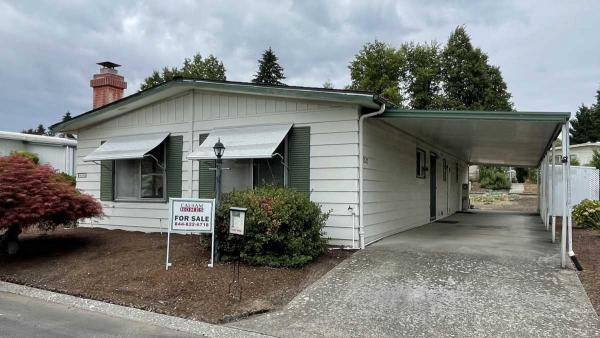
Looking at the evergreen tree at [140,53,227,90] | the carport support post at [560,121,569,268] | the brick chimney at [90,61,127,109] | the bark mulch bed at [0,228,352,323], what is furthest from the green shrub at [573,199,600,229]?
the evergreen tree at [140,53,227,90]

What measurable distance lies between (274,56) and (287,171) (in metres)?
34.0

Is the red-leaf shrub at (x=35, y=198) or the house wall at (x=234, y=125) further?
the house wall at (x=234, y=125)

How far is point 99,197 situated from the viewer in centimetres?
1119

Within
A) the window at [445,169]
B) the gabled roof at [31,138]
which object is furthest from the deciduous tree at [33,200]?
the gabled roof at [31,138]

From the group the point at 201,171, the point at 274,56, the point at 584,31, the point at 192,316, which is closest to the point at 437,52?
the point at 274,56

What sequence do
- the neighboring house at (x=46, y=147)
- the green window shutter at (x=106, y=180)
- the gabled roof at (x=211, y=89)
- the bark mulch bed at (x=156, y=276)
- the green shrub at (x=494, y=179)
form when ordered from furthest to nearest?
the green shrub at (x=494, y=179)
the neighboring house at (x=46, y=147)
the green window shutter at (x=106, y=180)
the gabled roof at (x=211, y=89)
the bark mulch bed at (x=156, y=276)

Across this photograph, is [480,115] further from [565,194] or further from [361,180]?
[361,180]

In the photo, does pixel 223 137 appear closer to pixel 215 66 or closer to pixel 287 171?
pixel 287 171

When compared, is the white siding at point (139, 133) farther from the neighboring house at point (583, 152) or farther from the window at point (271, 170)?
the neighboring house at point (583, 152)

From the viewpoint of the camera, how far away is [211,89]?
9.23 meters

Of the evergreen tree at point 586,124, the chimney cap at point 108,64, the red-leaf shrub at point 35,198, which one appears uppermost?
the evergreen tree at point 586,124

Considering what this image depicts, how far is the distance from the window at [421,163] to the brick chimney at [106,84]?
8777mm

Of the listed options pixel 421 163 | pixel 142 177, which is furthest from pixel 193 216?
pixel 421 163

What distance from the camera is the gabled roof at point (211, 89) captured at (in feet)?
25.0
